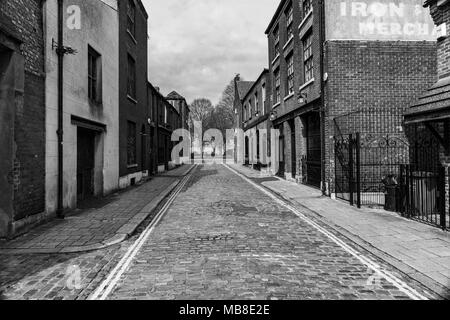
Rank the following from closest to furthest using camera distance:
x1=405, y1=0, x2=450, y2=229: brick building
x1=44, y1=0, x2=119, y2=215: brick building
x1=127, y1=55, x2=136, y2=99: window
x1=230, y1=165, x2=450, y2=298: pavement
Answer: x1=230, y1=165, x2=450, y2=298: pavement
x1=405, y1=0, x2=450, y2=229: brick building
x1=44, y1=0, x2=119, y2=215: brick building
x1=127, y1=55, x2=136, y2=99: window

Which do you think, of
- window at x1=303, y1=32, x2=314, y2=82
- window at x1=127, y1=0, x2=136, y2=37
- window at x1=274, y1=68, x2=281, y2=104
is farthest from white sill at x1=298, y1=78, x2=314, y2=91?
window at x1=127, y1=0, x2=136, y2=37

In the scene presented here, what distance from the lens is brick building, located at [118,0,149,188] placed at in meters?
15.4

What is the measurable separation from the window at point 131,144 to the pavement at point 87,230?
5.62 m

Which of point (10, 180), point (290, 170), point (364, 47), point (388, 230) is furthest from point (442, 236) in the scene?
point (290, 170)

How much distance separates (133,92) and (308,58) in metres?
9.17

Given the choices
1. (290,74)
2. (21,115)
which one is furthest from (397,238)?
(290,74)

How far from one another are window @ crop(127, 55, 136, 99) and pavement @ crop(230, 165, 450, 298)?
1090 centimetres

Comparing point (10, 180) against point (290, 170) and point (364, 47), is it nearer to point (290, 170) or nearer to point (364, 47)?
point (364, 47)

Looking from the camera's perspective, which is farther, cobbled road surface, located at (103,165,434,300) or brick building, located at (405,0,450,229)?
brick building, located at (405,0,450,229)

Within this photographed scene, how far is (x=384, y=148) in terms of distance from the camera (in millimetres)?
11578

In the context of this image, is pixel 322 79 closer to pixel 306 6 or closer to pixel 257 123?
pixel 306 6

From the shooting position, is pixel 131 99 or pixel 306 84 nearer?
pixel 306 84

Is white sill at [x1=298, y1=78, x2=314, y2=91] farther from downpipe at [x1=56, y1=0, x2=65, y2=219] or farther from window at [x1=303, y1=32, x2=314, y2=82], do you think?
downpipe at [x1=56, y1=0, x2=65, y2=219]

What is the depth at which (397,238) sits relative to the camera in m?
6.77
